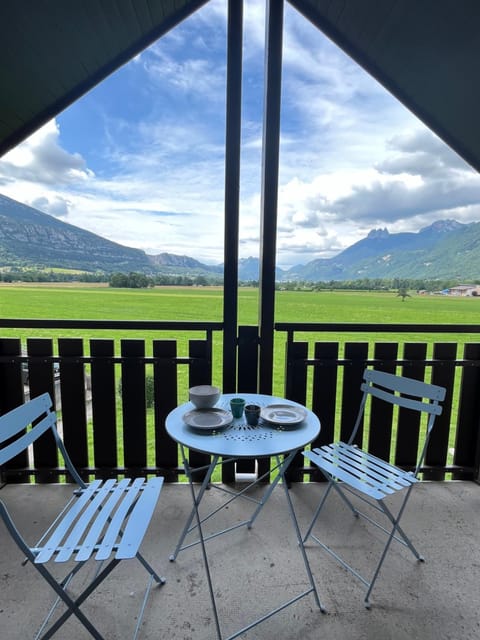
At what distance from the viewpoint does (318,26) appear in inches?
84.7

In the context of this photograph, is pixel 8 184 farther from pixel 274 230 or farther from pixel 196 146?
pixel 274 230

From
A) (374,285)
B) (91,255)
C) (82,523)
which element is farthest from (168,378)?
(374,285)

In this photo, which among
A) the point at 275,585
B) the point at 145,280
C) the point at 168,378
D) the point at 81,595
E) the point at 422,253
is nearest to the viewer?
the point at 81,595

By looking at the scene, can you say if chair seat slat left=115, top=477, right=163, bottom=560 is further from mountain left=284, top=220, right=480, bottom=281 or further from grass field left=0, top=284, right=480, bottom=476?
mountain left=284, top=220, right=480, bottom=281

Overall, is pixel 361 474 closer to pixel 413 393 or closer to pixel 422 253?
pixel 413 393

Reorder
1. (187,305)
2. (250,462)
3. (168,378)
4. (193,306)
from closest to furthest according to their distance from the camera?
(168,378), (250,462), (187,305), (193,306)

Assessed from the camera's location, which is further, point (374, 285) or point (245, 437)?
point (374, 285)

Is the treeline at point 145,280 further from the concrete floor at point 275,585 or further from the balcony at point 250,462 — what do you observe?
the concrete floor at point 275,585

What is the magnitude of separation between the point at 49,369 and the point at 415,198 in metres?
5.19

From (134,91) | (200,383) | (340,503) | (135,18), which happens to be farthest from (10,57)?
(340,503)

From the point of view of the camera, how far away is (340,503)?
2023 mm

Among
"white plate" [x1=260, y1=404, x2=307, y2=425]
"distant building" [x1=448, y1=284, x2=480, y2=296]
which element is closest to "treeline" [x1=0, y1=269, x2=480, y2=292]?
"white plate" [x1=260, y1=404, x2=307, y2=425]

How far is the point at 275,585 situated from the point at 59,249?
3332mm

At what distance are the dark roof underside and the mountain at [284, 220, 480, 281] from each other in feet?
5.29
